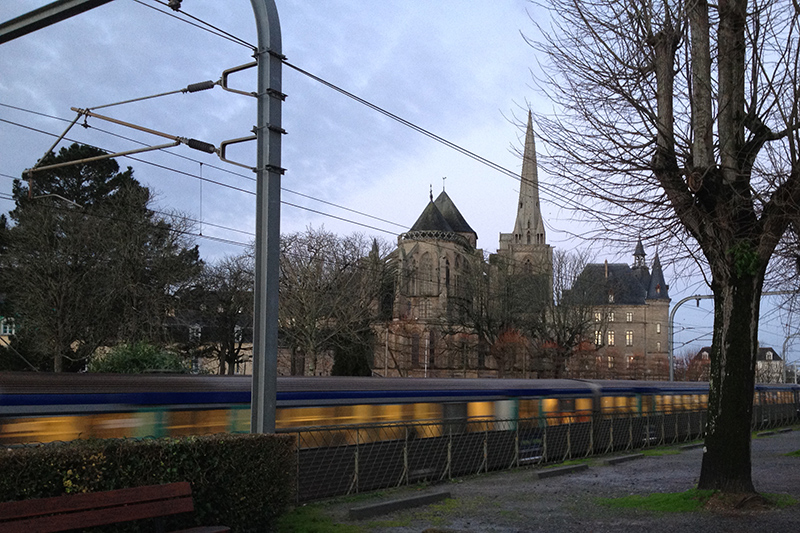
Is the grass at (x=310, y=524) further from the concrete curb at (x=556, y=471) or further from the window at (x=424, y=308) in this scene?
the window at (x=424, y=308)

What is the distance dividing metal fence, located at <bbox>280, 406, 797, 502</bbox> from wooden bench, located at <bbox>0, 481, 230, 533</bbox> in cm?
490

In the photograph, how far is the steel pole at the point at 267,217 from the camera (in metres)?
9.52

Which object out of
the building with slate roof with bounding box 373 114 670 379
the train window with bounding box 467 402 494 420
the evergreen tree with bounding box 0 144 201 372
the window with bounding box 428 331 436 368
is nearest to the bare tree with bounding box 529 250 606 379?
the building with slate roof with bounding box 373 114 670 379

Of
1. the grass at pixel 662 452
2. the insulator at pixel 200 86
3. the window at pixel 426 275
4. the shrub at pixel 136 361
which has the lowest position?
the grass at pixel 662 452

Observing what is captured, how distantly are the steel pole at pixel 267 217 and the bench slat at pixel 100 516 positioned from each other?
2002 millimetres

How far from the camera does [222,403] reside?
44.4ft

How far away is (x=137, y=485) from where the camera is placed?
7613mm

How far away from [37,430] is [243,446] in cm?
400

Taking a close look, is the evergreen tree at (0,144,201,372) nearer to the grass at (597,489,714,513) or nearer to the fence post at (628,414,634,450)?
the fence post at (628,414,634,450)

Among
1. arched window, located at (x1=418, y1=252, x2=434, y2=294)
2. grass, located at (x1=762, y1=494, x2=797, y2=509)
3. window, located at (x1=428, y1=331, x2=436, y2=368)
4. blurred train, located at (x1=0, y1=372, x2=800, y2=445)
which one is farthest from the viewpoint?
arched window, located at (x1=418, y1=252, x2=434, y2=294)

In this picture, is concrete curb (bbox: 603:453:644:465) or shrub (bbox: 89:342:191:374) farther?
shrub (bbox: 89:342:191:374)

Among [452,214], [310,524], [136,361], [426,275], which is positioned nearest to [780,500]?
[310,524]

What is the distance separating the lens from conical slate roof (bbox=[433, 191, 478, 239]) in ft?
367

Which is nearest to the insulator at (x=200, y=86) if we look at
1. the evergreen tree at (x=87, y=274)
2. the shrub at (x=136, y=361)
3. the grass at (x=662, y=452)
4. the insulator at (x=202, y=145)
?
the insulator at (x=202, y=145)
